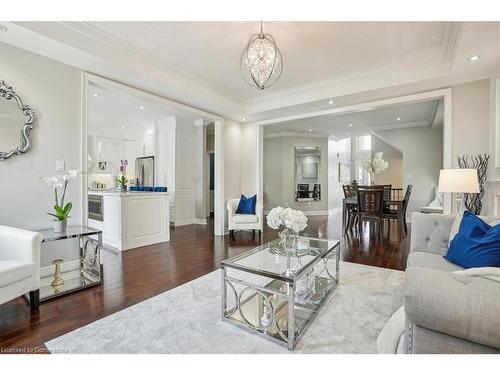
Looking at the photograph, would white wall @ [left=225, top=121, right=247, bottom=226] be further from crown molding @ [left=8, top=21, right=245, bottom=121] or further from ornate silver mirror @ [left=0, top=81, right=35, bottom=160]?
ornate silver mirror @ [left=0, top=81, right=35, bottom=160]

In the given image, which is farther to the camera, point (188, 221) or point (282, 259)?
point (188, 221)

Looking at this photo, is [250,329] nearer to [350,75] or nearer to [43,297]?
[43,297]

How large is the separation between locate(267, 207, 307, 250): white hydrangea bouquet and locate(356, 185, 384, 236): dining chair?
284 cm

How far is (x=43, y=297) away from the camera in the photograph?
2242 millimetres

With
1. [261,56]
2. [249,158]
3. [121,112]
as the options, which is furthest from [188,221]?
[261,56]

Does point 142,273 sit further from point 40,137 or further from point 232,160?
point 232,160

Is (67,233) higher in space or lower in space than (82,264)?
higher

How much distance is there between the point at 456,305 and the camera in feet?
2.92

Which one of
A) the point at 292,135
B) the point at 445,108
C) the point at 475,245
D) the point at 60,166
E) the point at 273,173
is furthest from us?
the point at 273,173

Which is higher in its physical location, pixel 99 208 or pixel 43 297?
pixel 99 208

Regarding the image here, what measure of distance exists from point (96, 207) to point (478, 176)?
6.17m
